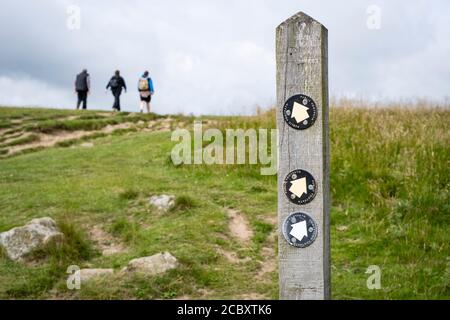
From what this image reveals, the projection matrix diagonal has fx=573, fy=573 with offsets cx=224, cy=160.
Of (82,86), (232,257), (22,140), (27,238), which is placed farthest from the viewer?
(82,86)

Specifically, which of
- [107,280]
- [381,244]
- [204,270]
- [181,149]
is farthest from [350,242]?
[181,149]

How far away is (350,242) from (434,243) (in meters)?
1.12

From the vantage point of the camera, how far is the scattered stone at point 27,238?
25.2 ft

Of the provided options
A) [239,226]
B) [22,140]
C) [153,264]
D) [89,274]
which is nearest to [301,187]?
[153,264]

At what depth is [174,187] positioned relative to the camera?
1076 cm

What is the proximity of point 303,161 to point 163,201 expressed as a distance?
5.39 meters

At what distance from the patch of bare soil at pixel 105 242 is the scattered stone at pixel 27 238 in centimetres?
65

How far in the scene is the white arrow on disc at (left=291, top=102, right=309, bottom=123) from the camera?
175 inches

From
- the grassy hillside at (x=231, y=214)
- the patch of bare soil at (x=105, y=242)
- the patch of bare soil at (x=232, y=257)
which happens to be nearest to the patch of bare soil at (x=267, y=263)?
the grassy hillside at (x=231, y=214)

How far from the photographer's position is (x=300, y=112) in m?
4.46

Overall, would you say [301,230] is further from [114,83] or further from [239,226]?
[114,83]

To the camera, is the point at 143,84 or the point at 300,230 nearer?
the point at 300,230

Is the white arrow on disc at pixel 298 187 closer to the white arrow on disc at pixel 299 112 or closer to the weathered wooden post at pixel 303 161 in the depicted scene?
the weathered wooden post at pixel 303 161
